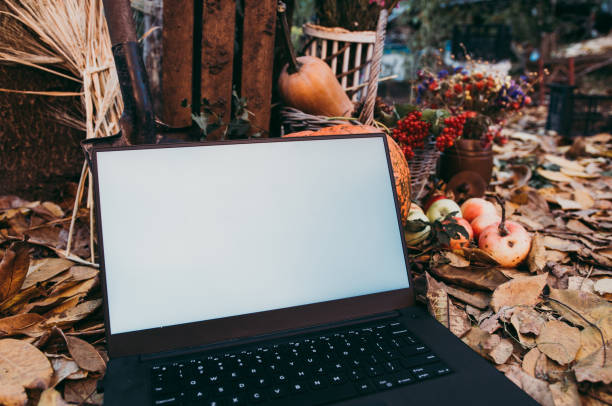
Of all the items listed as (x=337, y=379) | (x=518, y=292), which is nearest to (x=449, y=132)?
(x=518, y=292)

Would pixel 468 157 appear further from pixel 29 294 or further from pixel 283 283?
pixel 29 294

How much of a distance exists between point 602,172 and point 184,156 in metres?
2.77

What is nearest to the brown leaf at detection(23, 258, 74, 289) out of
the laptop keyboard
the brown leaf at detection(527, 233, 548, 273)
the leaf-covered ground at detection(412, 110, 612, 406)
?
the laptop keyboard

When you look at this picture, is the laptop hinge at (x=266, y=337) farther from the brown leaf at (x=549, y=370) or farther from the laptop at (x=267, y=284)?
the brown leaf at (x=549, y=370)

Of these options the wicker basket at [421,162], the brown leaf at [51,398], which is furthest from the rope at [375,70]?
the brown leaf at [51,398]

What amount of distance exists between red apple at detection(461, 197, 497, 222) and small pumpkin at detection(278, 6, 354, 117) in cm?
66

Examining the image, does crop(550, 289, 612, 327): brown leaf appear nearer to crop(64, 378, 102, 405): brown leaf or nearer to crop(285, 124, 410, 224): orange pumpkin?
crop(285, 124, 410, 224): orange pumpkin

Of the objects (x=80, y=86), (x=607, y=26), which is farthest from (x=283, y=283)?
(x=607, y=26)

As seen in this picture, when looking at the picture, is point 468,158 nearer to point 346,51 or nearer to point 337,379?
point 346,51

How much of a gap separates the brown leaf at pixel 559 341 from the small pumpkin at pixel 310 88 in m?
1.16

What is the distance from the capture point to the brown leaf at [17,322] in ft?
3.23

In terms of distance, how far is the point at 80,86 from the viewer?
1.63m

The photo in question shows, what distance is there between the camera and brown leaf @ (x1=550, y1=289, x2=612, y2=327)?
113cm

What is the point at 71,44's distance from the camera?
1389 mm
